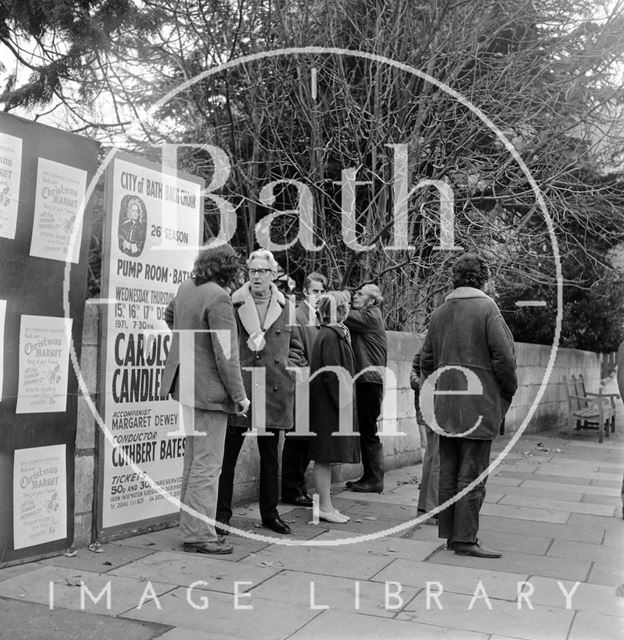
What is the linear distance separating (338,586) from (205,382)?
4.82ft

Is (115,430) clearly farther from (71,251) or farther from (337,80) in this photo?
(337,80)

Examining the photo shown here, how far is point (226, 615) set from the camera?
4148mm

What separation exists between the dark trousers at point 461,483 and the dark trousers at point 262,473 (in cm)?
119

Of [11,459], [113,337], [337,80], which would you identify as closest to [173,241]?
[113,337]

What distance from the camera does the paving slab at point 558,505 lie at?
25.1 feet

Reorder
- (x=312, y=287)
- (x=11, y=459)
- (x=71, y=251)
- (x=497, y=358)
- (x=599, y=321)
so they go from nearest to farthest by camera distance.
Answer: (x=11, y=459), (x=71, y=251), (x=497, y=358), (x=312, y=287), (x=599, y=321)

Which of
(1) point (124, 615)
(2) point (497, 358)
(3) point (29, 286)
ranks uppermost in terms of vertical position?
(3) point (29, 286)

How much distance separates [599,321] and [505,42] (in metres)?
9.14

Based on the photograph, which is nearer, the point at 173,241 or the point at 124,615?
the point at 124,615

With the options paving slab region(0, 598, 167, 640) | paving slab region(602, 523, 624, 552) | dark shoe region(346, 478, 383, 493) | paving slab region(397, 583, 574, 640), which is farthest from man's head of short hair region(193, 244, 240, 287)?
paving slab region(602, 523, 624, 552)

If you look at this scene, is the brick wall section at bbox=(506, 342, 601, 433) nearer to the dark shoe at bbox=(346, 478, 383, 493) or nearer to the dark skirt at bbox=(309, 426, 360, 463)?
the dark shoe at bbox=(346, 478, 383, 493)

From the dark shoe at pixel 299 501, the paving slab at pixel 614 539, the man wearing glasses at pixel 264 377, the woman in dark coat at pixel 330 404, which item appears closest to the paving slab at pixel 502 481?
the paving slab at pixel 614 539

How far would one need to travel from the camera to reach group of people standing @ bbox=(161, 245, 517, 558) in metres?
5.29

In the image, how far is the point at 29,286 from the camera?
16.1 ft
